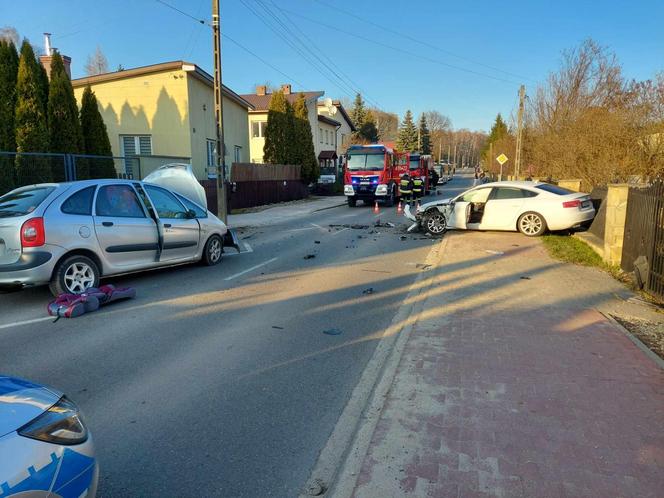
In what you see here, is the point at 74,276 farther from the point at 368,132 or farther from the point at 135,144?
the point at 368,132

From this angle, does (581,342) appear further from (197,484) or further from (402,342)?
(197,484)

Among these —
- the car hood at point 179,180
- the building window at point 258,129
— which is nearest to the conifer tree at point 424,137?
the building window at point 258,129

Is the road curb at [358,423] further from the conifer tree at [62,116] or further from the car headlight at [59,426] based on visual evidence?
the conifer tree at [62,116]

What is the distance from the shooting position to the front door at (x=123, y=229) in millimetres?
7508

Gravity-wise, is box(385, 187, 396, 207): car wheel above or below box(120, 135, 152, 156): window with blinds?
below

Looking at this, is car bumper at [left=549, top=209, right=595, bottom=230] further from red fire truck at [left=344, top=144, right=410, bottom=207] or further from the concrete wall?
red fire truck at [left=344, top=144, right=410, bottom=207]

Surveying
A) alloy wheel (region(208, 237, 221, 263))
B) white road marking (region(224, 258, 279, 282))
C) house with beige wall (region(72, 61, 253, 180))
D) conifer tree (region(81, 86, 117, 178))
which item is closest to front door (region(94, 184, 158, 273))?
white road marking (region(224, 258, 279, 282))

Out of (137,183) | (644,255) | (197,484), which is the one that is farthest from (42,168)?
(644,255)

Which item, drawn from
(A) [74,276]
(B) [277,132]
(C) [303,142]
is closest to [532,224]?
(A) [74,276]

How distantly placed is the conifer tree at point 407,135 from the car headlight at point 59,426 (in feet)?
329

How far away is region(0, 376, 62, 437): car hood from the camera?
2004mm

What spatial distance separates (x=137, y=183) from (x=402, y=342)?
558cm

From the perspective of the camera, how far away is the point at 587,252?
1043cm

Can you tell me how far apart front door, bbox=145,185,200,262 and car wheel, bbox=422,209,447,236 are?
719 centimetres
